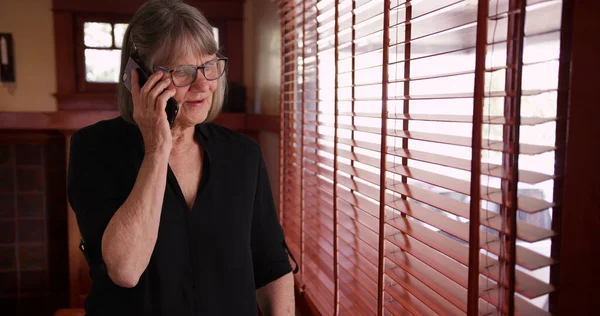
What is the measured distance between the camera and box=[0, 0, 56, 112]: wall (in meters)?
3.14

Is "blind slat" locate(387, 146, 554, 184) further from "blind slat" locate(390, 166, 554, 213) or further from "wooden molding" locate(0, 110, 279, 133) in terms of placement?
"wooden molding" locate(0, 110, 279, 133)

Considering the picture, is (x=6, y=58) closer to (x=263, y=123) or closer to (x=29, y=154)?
(x=29, y=154)

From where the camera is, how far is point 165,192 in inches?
45.2

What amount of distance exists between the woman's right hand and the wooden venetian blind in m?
0.49

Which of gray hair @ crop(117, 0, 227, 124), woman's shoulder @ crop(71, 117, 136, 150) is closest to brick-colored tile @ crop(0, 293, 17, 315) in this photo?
woman's shoulder @ crop(71, 117, 136, 150)

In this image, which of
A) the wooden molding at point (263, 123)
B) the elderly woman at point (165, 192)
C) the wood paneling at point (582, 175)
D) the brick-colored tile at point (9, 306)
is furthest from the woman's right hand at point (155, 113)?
the brick-colored tile at point (9, 306)

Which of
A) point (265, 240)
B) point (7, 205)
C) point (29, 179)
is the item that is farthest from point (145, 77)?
point (7, 205)

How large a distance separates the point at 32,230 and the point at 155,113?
112 inches

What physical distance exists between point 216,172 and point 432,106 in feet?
1.81

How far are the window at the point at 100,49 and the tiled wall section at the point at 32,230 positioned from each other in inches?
21.7

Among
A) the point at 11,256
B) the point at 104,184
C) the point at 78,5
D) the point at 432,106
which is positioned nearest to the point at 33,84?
the point at 78,5

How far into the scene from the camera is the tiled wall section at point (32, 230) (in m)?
3.31

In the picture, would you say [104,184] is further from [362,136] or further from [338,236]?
[362,136]

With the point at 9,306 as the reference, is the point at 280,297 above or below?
above
